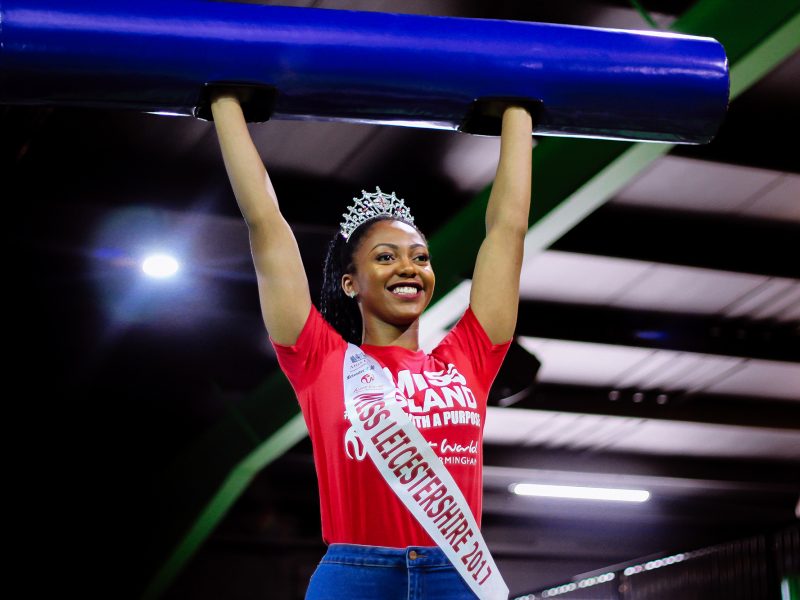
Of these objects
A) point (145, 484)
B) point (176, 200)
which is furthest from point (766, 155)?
point (145, 484)

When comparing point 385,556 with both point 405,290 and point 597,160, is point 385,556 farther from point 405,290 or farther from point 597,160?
point 597,160

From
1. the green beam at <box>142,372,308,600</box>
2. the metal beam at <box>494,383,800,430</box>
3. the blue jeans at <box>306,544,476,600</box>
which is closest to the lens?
the blue jeans at <box>306,544,476,600</box>

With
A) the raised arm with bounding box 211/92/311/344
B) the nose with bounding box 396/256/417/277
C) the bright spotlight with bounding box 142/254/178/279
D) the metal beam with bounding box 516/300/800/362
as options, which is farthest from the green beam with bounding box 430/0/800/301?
the raised arm with bounding box 211/92/311/344

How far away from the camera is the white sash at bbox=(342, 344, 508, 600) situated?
6.33 ft

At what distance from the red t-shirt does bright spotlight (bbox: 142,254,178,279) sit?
13.9ft

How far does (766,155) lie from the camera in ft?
16.5

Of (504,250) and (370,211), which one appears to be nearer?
(504,250)

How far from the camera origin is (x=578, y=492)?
10.5 meters

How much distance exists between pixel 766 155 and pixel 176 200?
2612 millimetres

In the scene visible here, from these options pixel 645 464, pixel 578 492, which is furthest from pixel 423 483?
pixel 578 492

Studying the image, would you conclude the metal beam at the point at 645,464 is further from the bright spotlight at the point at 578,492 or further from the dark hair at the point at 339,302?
the dark hair at the point at 339,302

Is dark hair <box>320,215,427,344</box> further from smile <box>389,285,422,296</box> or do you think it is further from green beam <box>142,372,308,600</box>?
green beam <box>142,372,308,600</box>

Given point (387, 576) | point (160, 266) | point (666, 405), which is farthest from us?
point (666, 405)

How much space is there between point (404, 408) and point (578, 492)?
8.74 m
